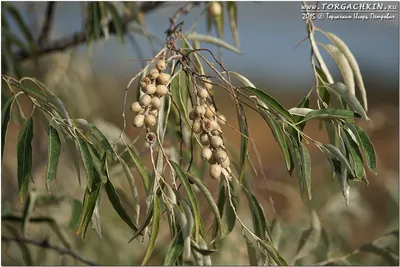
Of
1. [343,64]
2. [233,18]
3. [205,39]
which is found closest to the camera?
[343,64]

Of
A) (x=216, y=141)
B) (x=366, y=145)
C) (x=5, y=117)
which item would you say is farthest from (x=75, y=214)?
(x=366, y=145)

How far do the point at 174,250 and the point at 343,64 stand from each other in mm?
350

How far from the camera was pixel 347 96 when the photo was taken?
0.73 metres

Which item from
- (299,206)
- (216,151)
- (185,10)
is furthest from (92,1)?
(299,206)

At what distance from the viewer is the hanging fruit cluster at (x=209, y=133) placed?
69 cm

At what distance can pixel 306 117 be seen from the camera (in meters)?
0.69

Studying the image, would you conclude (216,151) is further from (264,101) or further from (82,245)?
(82,245)

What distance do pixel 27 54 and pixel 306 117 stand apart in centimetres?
86

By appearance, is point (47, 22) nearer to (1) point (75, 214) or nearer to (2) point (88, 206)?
(1) point (75, 214)

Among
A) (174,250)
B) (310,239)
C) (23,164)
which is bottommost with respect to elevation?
(310,239)

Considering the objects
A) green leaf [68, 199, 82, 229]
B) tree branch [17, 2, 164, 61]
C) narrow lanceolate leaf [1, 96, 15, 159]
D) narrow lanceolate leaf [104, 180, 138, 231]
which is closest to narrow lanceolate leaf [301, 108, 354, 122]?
narrow lanceolate leaf [104, 180, 138, 231]

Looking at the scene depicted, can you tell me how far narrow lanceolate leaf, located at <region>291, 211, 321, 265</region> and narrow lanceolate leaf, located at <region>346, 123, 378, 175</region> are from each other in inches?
13.9

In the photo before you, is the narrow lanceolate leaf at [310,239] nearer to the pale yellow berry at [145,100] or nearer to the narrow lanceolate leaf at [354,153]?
the narrow lanceolate leaf at [354,153]

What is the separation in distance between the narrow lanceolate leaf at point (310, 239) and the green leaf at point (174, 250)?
15.2 inches
